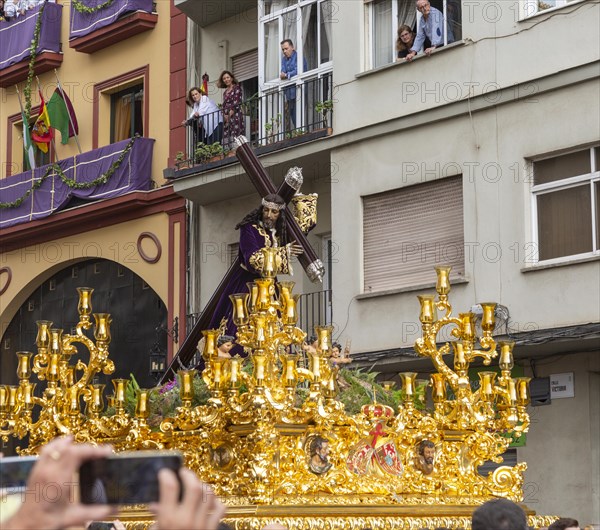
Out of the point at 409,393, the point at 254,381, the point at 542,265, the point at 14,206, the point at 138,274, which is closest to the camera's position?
the point at 254,381

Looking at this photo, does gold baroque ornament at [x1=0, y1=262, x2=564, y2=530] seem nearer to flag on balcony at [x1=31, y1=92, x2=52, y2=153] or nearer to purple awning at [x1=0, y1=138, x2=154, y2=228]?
purple awning at [x1=0, y1=138, x2=154, y2=228]

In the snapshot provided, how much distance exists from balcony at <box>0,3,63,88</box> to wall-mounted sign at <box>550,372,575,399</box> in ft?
37.6

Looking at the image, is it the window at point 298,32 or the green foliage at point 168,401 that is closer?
the green foliage at point 168,401

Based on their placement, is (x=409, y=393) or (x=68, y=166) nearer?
(x=409, y=393)

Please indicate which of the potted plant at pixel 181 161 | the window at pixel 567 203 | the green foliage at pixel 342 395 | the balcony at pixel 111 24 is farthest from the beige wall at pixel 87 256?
the green foliage at pixel 342 395

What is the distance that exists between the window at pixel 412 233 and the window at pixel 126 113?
6162mm

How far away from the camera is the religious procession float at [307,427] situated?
294 inches

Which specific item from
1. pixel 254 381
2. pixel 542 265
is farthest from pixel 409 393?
pixel 542 265

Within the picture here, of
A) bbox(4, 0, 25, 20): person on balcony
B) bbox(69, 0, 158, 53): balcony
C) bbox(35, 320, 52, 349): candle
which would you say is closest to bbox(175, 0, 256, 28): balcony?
bbox(69, 0, 158, 53): balcony

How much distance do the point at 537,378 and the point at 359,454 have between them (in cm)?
842

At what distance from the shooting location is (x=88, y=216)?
22.1m

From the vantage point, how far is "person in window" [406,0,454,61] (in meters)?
17.1

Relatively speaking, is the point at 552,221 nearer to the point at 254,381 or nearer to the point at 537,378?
the point at 537,378

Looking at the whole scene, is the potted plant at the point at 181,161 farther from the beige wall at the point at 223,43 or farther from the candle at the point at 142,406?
the candle at the point at 142,406
